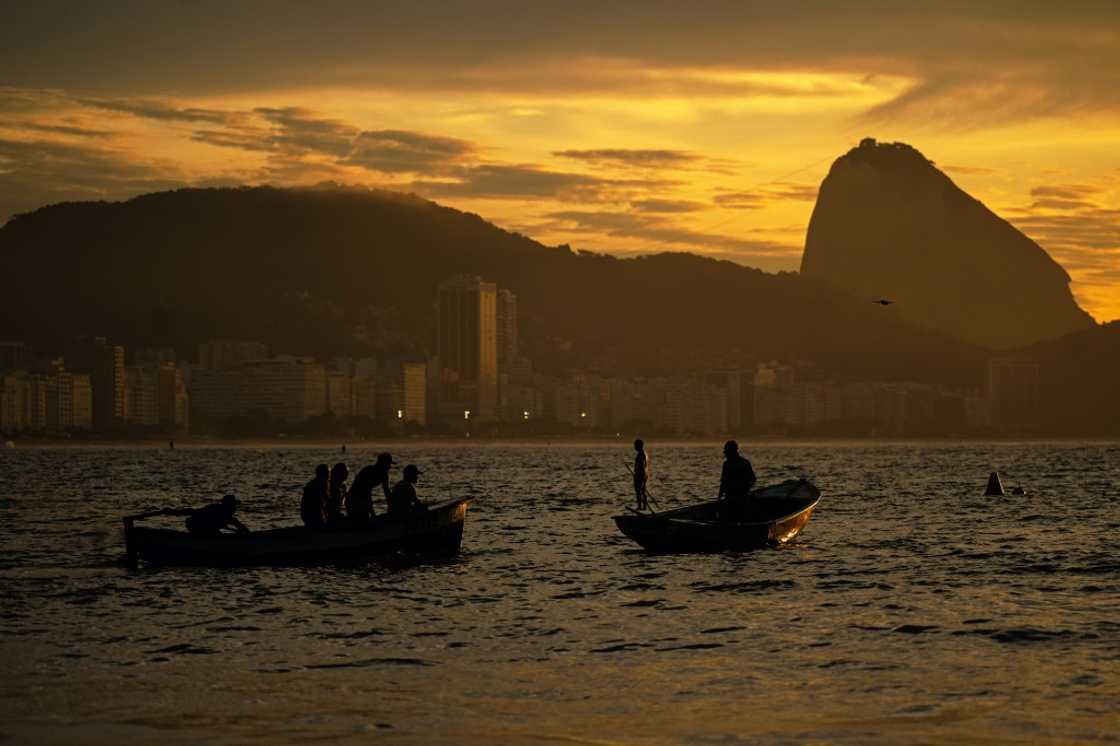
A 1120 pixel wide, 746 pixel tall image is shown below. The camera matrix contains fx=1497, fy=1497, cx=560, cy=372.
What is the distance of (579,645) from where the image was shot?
76.7 feet

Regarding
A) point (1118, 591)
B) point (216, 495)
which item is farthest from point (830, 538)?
point (216, 495)

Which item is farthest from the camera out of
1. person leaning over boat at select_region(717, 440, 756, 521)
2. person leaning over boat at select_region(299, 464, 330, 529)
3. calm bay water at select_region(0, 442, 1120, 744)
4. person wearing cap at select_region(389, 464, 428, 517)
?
person leaning over boat at select_region(717, 440, 756, 521)

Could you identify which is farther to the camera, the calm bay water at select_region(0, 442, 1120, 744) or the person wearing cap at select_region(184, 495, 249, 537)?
the person wearing cap at select_region(184, 495, 249, 537)

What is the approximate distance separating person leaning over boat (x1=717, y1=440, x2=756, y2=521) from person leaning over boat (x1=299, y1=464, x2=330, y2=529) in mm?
9726

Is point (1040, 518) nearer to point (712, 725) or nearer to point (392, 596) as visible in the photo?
point (392, 596)

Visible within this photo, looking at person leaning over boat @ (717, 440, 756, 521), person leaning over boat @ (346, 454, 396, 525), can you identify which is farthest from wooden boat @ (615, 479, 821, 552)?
person leaning over boat @ (346, 454, 396, 525)

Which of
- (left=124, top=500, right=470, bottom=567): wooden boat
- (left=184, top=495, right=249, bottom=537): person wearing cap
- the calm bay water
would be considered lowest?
the calm bay water

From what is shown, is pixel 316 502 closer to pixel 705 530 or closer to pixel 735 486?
pixel 705 530

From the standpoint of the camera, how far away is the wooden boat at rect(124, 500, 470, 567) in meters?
34.5

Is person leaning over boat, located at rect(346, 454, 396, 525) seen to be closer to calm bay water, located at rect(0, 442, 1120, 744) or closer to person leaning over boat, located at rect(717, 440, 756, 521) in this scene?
calm bay water, located at rect(0, 442, 1120, 744)

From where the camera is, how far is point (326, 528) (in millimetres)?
34750

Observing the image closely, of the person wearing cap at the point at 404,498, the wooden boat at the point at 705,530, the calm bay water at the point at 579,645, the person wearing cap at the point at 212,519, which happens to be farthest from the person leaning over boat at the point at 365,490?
the wooden boat at the point at 705,530

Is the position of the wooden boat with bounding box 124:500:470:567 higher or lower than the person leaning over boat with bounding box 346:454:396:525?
lower

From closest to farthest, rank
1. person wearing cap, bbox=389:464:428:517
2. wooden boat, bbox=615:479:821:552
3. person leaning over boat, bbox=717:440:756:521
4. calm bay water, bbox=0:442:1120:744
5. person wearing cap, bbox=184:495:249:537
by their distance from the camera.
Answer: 1. calm bay water, bbox=0:442:1120:744
2. person wearing cap, bbox=184:495:249:537
3. person wearing cap, bbox=389:464:428:517
4. person leaning over boat, bbox=717:440:756:521
5. wooden boat, bbox=615:479:821:552
